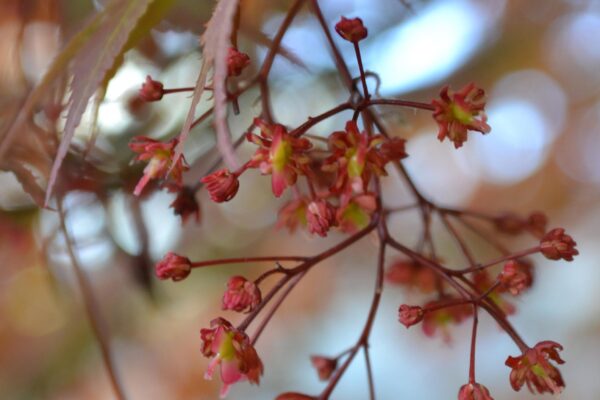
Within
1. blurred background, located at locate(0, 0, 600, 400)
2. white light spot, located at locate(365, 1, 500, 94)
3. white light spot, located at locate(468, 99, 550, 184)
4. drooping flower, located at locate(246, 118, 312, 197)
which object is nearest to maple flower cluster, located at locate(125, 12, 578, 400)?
drooping flower, located at locate(246, 118, 312, 197)

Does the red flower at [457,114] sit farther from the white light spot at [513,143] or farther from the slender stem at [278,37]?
the white light spot at [513,143]

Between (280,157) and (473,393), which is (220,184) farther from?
(473,393)

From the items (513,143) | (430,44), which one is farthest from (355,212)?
(513,143)

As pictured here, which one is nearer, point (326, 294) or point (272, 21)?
point (272, 21)

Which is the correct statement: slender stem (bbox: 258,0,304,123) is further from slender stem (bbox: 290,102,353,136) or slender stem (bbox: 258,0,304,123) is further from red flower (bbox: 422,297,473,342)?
red flower (bbox: 422,297,473,342)

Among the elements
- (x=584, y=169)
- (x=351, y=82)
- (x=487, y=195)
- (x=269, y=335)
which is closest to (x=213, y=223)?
(x=269, y=335)

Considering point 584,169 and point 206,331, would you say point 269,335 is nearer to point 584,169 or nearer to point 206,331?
point 584,169

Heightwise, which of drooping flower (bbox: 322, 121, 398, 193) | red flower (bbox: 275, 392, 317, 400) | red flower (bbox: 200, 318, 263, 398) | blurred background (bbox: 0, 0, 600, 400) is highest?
blurred background (bbox: 0, 0, 600, 400)
